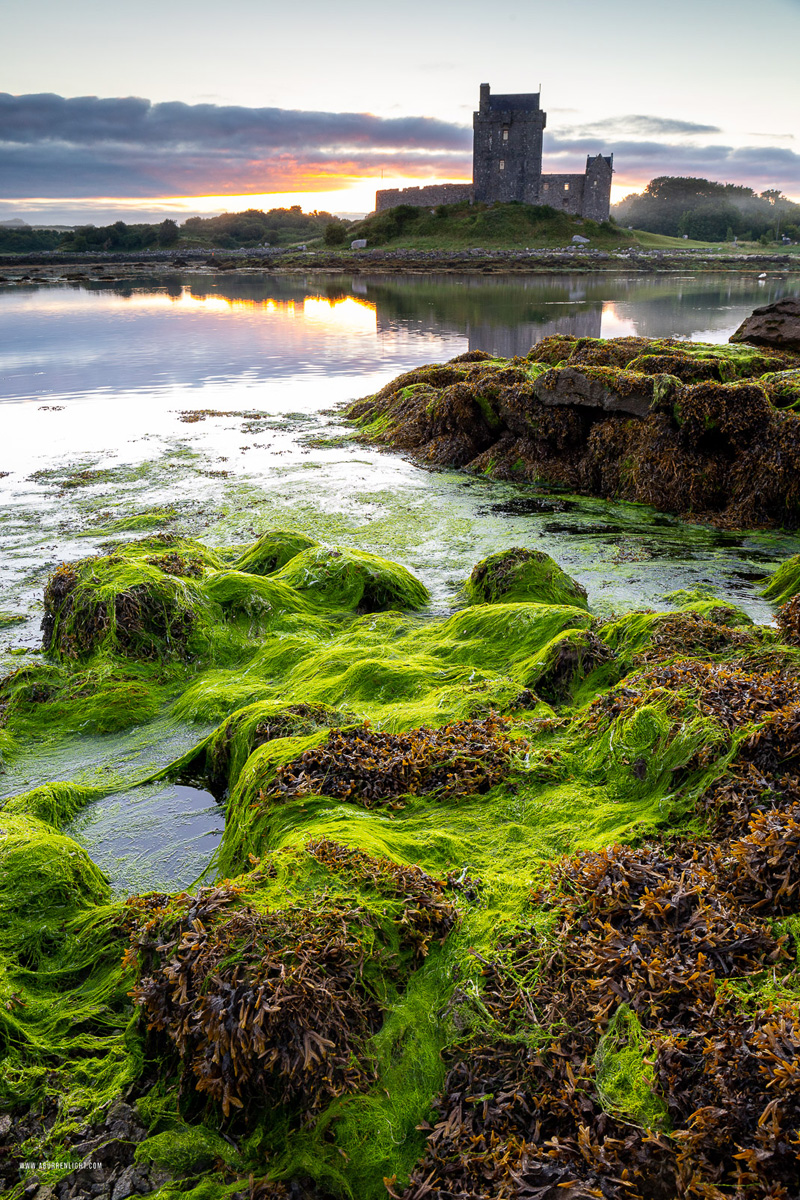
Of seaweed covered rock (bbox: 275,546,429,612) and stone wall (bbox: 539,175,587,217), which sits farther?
stone wall (bbox: 539,175,587,217)

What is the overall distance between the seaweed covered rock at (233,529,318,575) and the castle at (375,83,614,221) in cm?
7263

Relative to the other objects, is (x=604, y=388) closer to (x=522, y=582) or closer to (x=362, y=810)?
(x=522, y=582)

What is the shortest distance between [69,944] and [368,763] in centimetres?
130

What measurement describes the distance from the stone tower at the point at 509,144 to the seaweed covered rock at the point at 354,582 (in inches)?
2882

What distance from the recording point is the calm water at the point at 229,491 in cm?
418

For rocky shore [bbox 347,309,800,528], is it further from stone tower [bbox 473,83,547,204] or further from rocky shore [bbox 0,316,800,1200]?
stone tower [bbox 473,83,547,204]

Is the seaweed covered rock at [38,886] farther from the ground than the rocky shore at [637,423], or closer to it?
closer to it

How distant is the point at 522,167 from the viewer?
6744 centimetres

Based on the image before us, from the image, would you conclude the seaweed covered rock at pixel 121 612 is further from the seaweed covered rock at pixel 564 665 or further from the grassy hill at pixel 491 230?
the grassy hill at pixel 491 230

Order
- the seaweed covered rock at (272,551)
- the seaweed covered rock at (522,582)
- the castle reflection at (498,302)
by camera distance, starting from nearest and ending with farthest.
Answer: the seaweed covered rock at (522,582), the seaweed covered rock at (272,551), the castle reflection at (498,302)

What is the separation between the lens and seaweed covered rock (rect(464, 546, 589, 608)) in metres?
5.55

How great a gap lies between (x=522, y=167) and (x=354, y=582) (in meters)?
73.7

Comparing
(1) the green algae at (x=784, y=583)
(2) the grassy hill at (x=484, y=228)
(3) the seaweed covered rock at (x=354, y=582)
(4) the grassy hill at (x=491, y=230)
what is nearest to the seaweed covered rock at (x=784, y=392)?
(1) the green algae at (x=784, y=583)

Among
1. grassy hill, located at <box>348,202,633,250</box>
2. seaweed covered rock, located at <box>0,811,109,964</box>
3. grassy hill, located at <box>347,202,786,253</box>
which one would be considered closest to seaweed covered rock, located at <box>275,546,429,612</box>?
seaweed covered rock, located at <box>0,811,109,964</box>
